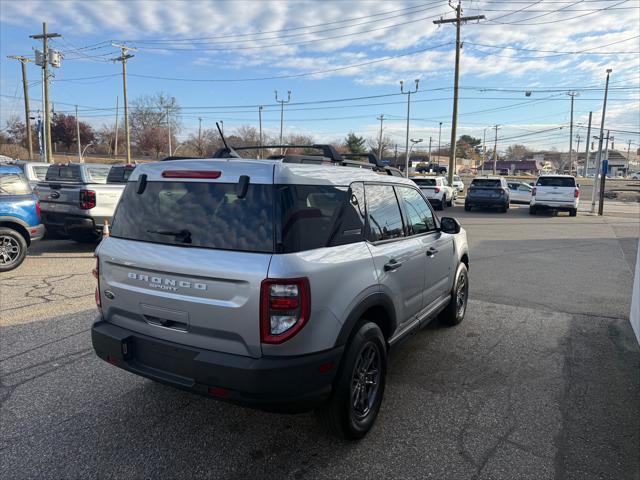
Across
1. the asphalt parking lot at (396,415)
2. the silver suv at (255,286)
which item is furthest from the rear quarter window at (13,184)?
the silver suv at (255,286)

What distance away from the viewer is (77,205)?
9352mm

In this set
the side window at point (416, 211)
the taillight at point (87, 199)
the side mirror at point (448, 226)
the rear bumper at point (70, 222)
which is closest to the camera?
the side window at point (416, 211)

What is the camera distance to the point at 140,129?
248ft

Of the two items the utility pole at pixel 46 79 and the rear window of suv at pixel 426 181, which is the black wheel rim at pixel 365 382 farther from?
the utility pole at pixel 46 79

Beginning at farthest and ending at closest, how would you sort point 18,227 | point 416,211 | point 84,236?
point 84,236 < point 18,227 < point 416,211

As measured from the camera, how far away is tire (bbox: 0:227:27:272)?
795 centimetres

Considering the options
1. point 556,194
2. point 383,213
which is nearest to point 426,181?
point 556,194

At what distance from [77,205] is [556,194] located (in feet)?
64.6

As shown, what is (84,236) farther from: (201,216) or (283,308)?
(283,308)

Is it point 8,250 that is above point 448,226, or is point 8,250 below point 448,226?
below

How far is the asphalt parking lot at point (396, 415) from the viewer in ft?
9.43

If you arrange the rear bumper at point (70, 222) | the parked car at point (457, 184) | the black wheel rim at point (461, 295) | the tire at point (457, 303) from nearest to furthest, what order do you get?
the tire at point (457, 303)
the black wheel rim at point (461, 295)
the rear bumper at point (70, 222)
the parked car at point (457, 184)

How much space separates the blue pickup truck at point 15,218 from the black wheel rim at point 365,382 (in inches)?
292

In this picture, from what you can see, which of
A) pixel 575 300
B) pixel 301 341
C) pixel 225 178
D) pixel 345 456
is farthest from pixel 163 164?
pixel 575 300
